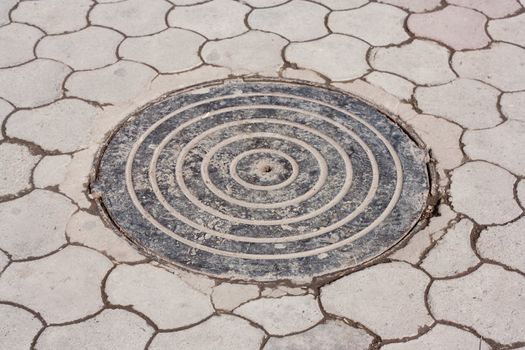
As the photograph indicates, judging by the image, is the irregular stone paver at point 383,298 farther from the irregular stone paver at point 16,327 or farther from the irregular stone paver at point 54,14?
the irregular stone paver at point 54,14

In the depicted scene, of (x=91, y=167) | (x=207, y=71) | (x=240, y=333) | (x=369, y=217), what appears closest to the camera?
(x=240, y=333)

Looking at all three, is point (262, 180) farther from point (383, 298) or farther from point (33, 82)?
point (33, 82)

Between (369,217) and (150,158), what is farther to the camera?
(150,158)

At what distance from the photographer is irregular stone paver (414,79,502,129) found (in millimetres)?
3432

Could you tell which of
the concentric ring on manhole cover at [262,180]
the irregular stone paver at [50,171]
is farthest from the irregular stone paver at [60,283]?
the irregular stone paver at [50,171]

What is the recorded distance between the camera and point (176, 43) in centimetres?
385

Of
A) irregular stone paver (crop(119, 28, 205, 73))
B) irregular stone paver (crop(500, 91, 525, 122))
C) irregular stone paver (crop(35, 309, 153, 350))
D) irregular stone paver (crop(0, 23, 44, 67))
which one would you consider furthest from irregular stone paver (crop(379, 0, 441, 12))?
irregular stone paver (crop(35, 309, 153, 350))

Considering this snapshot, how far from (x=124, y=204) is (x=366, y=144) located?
1.00 m

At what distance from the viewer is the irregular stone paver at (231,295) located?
2.66 m

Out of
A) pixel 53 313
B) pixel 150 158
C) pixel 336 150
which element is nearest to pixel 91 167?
pixel 150 158

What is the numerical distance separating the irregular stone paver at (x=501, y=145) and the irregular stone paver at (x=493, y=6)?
35.8 inches

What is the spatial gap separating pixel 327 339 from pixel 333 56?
5.36 ft

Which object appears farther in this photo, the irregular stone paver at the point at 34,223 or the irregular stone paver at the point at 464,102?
the irregular stone paver at the point at 464,102

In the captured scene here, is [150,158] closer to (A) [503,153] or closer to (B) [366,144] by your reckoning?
(B) [366,144]
